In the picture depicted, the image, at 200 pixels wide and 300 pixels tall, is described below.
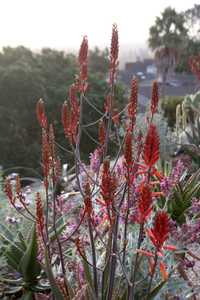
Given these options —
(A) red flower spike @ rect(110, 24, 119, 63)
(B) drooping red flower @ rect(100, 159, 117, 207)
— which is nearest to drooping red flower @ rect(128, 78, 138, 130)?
(A) red flower spike @ rect(110, 24, 119, 63)

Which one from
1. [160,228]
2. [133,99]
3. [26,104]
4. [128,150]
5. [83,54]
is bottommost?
[26,104]

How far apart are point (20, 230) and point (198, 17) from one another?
2936 cm

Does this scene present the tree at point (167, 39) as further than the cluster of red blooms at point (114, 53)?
Yes

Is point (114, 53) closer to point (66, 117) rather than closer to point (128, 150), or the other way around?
point (66, 117)

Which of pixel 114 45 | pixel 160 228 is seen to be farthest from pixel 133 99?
pixel 160 228

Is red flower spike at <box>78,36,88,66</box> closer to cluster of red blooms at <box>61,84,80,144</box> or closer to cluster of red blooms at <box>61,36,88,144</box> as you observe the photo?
cluster of red blooms at <box>61,36,88,144</box>

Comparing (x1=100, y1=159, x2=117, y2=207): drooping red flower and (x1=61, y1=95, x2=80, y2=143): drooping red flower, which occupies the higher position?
(x1=61, y1=95, x2=80, y2=143): drooping red flower

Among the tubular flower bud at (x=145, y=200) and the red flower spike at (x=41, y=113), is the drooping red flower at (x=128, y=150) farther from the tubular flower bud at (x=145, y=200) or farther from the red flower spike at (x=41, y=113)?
the red flower spike at (x=41, y=113)

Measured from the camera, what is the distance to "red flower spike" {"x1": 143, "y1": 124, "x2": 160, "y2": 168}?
1089mm

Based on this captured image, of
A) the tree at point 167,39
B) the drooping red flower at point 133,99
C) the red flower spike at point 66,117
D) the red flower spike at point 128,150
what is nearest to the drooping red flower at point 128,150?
the red flower spike at point 128,150

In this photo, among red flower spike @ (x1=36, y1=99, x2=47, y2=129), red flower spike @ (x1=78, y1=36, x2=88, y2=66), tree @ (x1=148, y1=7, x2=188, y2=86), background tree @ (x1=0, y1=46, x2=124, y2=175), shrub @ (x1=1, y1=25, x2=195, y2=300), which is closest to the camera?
shrub @ (x1=1, y1=25, x2=195, y2=300)

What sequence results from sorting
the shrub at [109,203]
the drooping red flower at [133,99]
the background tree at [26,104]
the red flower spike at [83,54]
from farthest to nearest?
the background tree at [26,104] → the red flower spike at [83,54] → the drooping red flower at [133,99] → the shrub at [109,203]

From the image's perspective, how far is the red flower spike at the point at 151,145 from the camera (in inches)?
42.9

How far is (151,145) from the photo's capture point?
1.10 meters
